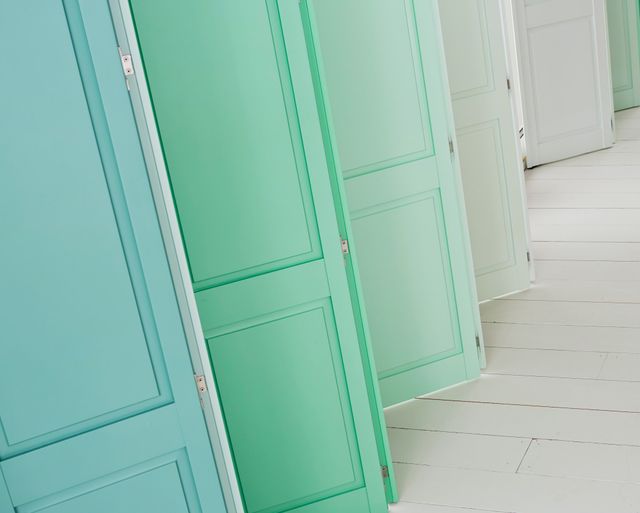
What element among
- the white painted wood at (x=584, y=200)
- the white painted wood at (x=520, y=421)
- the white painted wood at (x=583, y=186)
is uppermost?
the white painted wood at (x=583, y=186)

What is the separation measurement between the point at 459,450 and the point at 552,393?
498mm

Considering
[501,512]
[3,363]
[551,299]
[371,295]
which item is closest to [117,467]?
[3,363]

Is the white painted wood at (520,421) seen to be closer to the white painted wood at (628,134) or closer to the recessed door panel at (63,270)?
the recessed door panel at (63,270)

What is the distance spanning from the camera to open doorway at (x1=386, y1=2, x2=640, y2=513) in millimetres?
3064

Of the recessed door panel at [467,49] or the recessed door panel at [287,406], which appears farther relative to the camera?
the recessed door panel at [467,49]

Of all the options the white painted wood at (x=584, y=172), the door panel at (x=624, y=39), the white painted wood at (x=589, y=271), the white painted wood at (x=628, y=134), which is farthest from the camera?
the door panel at (x=624, y=39)

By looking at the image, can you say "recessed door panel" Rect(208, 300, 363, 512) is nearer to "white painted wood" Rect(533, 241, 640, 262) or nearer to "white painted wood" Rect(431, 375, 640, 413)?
"white painted wood" Rect(431, 375, 640, 413)

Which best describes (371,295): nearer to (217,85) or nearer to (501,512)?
(501,512)

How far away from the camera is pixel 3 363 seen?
2.04 m

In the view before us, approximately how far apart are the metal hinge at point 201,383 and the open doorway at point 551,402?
1.15 meters

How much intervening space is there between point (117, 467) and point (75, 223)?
1.92 ft

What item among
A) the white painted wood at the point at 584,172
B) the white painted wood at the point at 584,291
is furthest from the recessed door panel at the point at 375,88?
the white painted wood at the point at 584,172

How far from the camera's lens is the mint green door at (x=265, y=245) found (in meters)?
2.52

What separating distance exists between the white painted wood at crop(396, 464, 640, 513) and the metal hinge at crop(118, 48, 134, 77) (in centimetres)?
179
